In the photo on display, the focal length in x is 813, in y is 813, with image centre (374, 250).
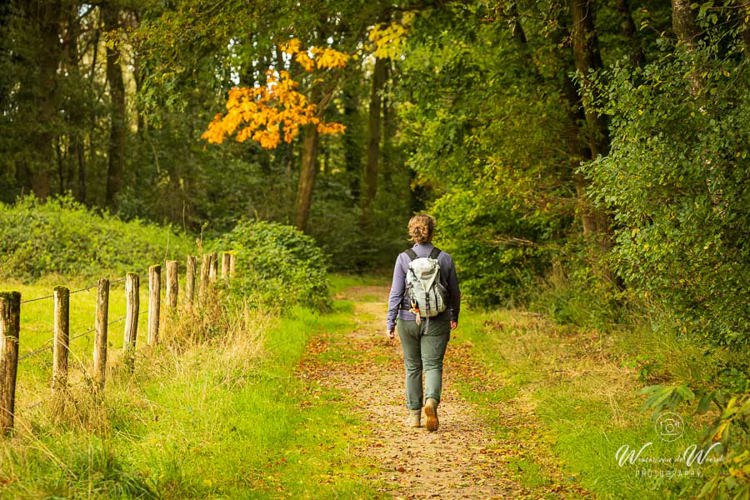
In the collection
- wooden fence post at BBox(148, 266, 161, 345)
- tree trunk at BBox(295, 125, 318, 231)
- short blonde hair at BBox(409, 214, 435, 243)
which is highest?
tree trunk at BBox(295, 125, 318, 231)

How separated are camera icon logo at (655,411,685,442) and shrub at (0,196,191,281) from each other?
1278 centimetres

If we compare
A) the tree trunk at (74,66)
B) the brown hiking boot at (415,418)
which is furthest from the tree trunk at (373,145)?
the brown hiking boot at (415,418)

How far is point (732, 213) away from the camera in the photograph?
6.79 m

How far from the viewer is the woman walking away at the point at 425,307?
25.5 ft

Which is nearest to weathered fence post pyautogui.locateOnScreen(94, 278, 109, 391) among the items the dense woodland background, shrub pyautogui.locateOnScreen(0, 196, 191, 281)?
the dense woodland background

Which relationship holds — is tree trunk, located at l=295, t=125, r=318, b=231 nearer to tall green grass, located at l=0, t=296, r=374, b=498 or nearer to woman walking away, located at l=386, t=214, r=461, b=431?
tall green grass, located at l=0, t=296, r=374, b=498

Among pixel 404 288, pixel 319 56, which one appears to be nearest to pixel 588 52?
pixel 404 288

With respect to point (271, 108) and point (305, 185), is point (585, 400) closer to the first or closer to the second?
point (271, 108)

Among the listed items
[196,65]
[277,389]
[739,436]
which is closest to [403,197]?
[196,65]

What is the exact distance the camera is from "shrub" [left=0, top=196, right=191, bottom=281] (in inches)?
720

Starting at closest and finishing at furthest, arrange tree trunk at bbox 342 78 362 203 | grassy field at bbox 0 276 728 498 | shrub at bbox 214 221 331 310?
grassy field at bbox 0 276 728 498
shrub at bbox 214 221 331 310
tree trunk at bbox 342 78 362 203

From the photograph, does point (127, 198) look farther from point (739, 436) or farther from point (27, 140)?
point (739, 436)

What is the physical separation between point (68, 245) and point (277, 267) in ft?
18.8

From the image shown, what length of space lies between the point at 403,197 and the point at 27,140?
1971cm
